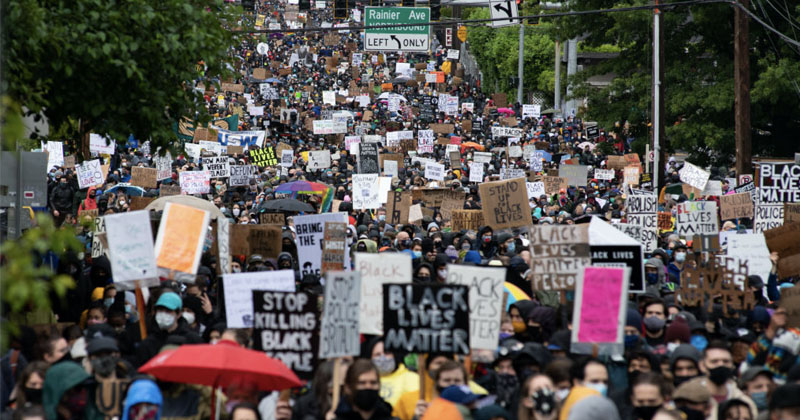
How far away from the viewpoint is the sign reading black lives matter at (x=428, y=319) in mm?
7941

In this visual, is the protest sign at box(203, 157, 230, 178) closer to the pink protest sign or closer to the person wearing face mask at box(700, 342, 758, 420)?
the pink protest sign

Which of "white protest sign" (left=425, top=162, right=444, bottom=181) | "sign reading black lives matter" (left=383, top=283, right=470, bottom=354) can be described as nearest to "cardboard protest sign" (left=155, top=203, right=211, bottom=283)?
"sign reading black lives matter" (left=383, top=283, right=470, bottom=354)

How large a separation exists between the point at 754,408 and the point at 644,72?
25.8 meters

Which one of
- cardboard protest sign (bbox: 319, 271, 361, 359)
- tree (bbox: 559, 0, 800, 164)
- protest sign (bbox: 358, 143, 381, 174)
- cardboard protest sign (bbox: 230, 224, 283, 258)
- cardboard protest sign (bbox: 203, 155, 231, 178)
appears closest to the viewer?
cardboard protest sign (bbox: 319, 271, 361, 359)

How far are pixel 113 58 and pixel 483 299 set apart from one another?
4.78 meters

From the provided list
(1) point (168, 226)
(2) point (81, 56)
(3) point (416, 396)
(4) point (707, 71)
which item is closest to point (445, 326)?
(3) point (416, 396)

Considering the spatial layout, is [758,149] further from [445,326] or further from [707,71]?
[445,326]

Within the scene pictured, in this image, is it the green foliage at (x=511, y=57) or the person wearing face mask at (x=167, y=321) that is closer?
the person wearing face mask at (x=167, y=321)

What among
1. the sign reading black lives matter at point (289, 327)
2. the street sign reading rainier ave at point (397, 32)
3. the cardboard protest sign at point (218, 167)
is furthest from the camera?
the street sign reading rainier ave at point (397, 32)

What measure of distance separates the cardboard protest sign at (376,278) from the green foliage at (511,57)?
1918 inches

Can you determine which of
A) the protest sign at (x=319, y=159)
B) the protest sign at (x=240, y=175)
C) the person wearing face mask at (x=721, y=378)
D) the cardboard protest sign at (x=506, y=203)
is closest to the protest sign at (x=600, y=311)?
the person wearing face mask at (x=721, y=378)

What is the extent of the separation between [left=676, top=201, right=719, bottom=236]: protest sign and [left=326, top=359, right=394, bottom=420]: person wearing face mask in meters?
8.49

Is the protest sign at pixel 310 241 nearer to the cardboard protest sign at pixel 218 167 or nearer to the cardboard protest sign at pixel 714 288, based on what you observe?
the cardboard protest sign at pixel 714 288

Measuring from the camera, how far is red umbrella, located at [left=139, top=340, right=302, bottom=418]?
7164 mm
